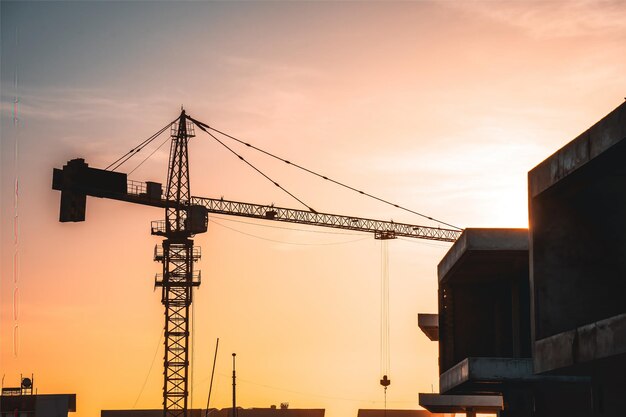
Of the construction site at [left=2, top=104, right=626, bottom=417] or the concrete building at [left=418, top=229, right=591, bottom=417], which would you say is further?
the concrete building at [left=418, top=229, right=591, bottom=417]

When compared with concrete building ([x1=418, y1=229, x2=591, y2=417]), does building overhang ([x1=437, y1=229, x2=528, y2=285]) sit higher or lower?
higher

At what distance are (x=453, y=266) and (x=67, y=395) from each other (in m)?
83.0

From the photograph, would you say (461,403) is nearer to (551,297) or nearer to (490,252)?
(490,252)

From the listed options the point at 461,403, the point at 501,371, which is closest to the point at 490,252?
the point at 501,371

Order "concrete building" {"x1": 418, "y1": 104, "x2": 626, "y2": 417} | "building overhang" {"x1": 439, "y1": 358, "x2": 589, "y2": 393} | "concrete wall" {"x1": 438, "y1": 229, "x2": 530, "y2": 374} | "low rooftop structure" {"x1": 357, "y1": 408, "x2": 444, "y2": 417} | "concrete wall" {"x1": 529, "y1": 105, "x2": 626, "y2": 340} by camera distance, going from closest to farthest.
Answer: "concrete building" {"x1": 418, "y1": 104, "x2": 626, "y2": 417} < "concrete wall" {"x1": 529, "y1": 105, "x2": 626, "y2": 340} < "building overhang" {"x1": 439, "y1": 358, "x2": 589, "y2": 393} < "concrete wall" {"x1": 438, "y1": 229, "x2": 530, "y2": 374} < "low rooftop structure" {"x1": 357, "y1": 408, "x2": 444, "y2": 417}

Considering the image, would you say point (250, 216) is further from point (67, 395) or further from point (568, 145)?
point (568, 145)

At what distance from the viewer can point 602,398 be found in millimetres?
36906

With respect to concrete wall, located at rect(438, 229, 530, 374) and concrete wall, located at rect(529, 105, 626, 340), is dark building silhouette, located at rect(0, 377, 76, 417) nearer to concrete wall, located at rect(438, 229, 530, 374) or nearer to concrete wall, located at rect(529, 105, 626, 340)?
concrete wall, located at rect(438, 229, 530, 374)

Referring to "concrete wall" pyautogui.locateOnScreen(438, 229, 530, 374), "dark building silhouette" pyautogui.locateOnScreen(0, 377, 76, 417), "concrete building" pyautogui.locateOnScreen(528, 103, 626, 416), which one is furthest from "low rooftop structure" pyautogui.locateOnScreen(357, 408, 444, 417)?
"concrete building" pyautogui.locateOnScreen(528, 103, 626, 416)

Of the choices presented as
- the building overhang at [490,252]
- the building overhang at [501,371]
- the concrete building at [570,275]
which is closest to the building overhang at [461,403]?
the building overhang at [490,252]

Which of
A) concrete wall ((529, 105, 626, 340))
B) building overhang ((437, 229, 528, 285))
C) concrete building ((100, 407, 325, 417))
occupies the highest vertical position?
building overhang ((437, 229, 528, 285))

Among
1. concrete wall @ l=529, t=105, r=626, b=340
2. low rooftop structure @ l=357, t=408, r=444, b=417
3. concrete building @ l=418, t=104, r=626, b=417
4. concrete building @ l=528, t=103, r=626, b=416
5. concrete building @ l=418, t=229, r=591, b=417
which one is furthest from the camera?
low rooftop structure @ l=357, t=408, r=444, b=417

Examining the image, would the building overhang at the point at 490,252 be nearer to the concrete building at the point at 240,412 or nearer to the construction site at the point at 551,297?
the construction site at the point at 551,297

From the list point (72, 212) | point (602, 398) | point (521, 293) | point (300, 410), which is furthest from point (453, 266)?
point (300, 410)
